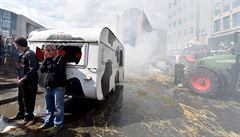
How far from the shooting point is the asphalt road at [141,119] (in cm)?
407

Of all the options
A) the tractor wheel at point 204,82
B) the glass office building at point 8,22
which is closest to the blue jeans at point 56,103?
the tractor wheel at point 204,82

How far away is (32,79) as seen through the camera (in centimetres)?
425

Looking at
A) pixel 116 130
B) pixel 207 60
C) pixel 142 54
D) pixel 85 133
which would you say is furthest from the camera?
pixel 142 54

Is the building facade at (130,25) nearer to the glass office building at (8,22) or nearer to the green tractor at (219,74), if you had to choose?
the glass office building at (8,22)

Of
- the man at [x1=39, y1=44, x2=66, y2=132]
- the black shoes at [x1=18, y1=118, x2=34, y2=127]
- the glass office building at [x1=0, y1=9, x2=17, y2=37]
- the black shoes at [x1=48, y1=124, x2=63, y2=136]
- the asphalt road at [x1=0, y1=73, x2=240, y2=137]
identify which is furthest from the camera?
the glass office building at [x1=0, y1=9, x2=17, y2=37]

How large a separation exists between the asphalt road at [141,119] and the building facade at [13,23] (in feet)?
109

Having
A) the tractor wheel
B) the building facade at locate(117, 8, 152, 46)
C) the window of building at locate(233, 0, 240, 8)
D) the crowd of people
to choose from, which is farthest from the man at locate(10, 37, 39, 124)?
the window of building at locate(233, 0, 240, 8)

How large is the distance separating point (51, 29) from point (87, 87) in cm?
192

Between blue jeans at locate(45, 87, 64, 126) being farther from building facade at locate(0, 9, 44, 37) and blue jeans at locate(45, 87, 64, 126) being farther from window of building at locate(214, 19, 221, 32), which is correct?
window of building at locate(214, 19, 221, 32)

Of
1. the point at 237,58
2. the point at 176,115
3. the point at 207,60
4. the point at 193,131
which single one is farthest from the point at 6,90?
the point at 237,58

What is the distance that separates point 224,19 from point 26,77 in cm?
3712

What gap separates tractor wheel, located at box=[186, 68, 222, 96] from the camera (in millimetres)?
7985

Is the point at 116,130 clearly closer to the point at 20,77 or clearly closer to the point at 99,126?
the point at 99,126

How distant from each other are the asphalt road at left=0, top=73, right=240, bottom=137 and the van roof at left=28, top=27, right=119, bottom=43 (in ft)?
6.29
